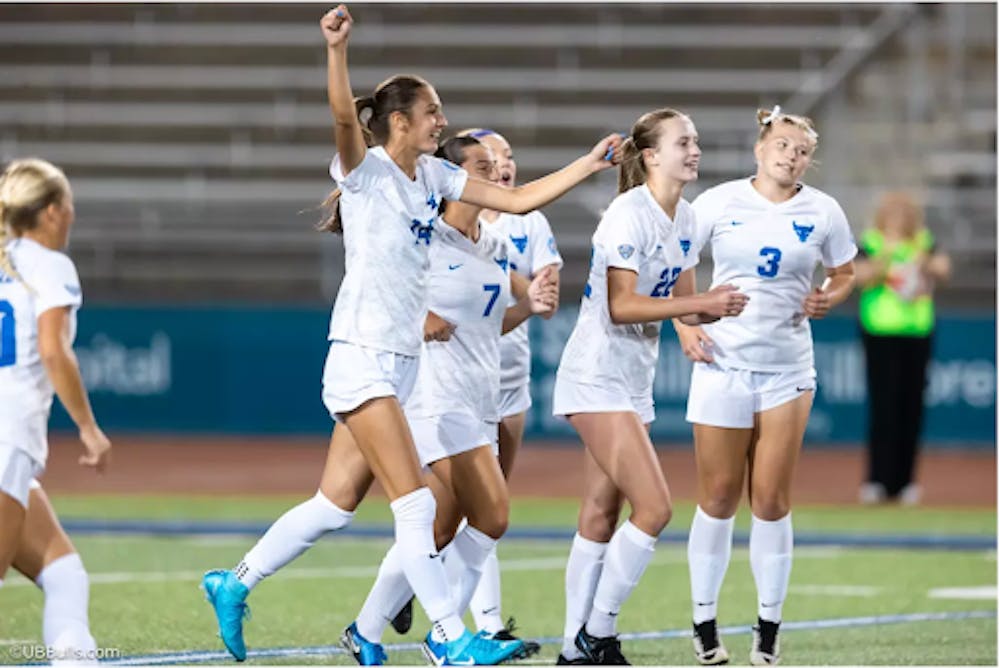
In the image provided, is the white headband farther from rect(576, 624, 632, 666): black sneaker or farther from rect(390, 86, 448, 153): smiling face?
rect(576, 624, 632, 666): black sneaker

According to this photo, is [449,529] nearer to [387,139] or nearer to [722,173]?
[387,139]

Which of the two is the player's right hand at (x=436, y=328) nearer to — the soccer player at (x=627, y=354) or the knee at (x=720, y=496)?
the soccer player at (x=627, y=354)

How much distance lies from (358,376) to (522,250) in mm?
2003

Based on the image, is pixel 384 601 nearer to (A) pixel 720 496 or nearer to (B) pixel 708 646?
(B) pixel 708 646

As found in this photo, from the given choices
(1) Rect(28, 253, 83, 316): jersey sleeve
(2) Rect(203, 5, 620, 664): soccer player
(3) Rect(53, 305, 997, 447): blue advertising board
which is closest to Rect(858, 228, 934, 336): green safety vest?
(3) Rect(53, 305, 997, 447): blue advertising board

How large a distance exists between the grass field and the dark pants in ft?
2.53

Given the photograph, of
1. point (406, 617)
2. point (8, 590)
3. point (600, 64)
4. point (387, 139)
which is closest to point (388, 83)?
point (387, 139)

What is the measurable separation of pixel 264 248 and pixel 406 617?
45.4 ft

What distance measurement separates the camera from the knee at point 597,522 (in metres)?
7.89

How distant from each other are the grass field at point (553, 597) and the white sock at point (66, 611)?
141cm

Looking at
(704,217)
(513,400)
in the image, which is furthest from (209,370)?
(704,217)

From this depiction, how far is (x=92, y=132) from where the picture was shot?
76.3 feet

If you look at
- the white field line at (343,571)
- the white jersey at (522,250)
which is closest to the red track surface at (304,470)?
the white field line at (343,571)

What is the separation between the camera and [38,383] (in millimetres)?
6016
